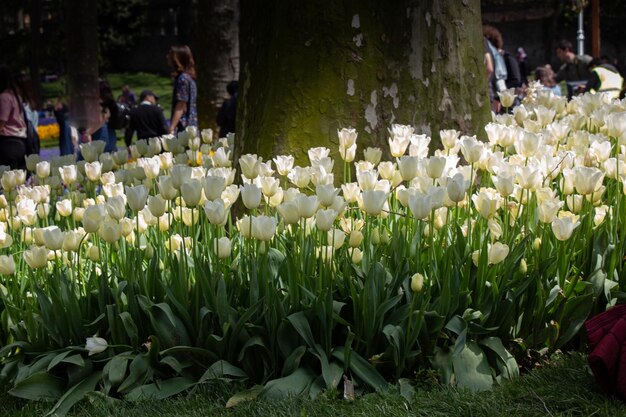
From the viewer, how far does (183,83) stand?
11.0 metres

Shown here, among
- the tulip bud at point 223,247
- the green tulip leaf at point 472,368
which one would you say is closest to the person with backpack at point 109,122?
the tulip bud at point 223,247

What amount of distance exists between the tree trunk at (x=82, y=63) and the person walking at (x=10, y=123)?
175 inches

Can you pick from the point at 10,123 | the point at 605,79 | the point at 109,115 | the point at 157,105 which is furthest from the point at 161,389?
the point at 109,115

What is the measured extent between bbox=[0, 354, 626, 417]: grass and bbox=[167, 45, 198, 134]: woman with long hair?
7.56m

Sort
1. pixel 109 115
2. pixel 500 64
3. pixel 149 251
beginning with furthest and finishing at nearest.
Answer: pixel 109 115 < pixel 500 64 < pixel 149 251

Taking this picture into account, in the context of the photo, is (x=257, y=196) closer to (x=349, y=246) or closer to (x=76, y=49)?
(x=349, y=246)

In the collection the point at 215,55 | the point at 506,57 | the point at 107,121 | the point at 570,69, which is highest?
the point at 215,55

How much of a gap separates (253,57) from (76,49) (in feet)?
31.4

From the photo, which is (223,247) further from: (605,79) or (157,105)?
(605,79)

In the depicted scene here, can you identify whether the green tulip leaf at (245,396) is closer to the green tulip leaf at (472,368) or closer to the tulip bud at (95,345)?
the tulip bud at (95,345)

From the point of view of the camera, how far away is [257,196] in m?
3.41

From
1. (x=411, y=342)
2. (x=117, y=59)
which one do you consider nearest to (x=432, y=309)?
(x=411, y=342)

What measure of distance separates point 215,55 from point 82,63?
376cm

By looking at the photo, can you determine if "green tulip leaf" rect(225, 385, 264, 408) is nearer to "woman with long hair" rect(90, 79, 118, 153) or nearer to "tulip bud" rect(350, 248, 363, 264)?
"tulip bud" rect(350, 248, 363, 264)
